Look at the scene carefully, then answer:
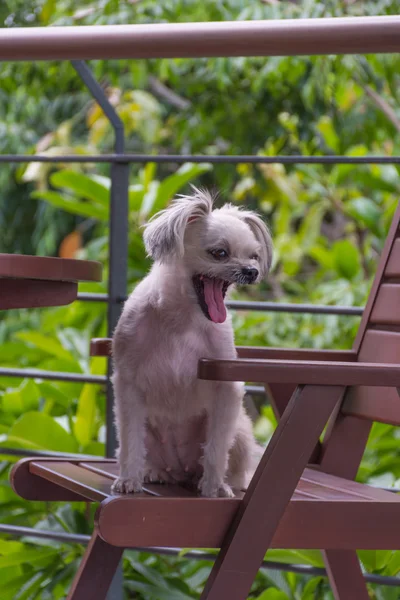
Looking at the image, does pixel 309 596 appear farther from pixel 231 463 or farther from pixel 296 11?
pixel 296 11

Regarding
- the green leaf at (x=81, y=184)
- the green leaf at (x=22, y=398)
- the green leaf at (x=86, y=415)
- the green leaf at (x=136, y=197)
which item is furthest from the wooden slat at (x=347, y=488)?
the green leaf at (x=136, y=197)

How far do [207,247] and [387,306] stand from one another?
0.58 meters

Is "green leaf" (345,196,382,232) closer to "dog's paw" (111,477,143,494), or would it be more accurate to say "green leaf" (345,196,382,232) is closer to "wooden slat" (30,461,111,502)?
"wooden slat" (30,461,111,502)

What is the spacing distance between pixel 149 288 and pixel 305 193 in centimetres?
451

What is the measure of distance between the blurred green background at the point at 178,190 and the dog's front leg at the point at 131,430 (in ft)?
2.38

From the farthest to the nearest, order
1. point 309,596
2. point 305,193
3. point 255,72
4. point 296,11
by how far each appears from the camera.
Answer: point 305,193 → point 255,72 → point 296,11 → point 309,596

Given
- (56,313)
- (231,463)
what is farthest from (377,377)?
(56,313)

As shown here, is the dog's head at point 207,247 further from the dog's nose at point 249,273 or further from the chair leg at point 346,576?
the chair leg at point 346,576

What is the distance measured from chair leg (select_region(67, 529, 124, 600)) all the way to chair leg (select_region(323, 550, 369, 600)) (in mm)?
412

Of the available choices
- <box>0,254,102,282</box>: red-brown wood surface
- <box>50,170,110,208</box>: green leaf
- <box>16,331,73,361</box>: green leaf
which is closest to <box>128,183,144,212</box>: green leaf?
<box>50,170,110,208</box>: green leaf

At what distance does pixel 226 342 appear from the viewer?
151 cm

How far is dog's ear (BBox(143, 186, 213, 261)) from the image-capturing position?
1.45m

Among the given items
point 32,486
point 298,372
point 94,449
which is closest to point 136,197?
point 94,449

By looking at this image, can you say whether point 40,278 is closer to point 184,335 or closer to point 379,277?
point 184,335
